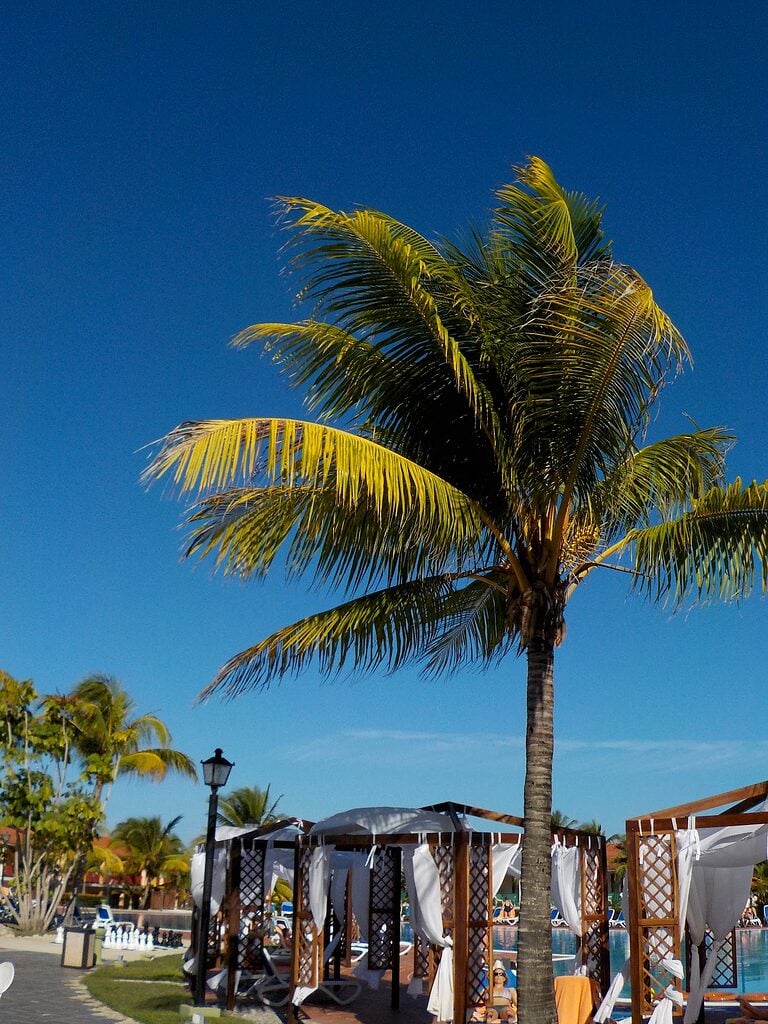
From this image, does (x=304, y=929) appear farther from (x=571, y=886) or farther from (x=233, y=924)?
(x=571, y=886)

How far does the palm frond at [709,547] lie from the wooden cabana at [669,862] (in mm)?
1973

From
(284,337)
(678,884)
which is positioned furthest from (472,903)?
(284,337)

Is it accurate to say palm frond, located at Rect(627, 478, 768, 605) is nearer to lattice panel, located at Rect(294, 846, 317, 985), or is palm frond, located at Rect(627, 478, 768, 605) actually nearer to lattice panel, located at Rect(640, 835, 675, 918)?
lattice panel, located at Rect(640, 835, 675, 918)

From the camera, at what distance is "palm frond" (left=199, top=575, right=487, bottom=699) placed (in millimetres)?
9164

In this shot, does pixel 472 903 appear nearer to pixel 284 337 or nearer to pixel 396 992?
pixel 396 992

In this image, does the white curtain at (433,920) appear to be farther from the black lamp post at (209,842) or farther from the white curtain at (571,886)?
the black lamp post at (209,842)

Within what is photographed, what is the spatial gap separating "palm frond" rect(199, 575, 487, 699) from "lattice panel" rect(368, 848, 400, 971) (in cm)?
553

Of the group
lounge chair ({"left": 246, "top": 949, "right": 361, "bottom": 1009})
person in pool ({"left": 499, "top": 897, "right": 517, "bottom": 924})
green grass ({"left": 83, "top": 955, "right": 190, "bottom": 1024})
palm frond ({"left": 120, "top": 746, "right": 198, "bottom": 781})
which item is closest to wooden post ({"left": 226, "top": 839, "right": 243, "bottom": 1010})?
lounge chair ({"left": 246, "top": 949, "right": 361, "bottom": 1009})

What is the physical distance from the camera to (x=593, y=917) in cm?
1159

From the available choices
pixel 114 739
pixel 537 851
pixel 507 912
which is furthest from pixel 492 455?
pixel 507 912

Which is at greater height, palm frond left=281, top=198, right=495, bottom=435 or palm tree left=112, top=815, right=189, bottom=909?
palm frond left=281, top=198, right=495, bottom=435

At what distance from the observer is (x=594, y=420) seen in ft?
26.8

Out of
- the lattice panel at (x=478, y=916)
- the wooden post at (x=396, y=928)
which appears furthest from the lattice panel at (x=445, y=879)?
the wooden post at (x=396, y=928)

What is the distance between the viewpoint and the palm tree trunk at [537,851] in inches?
300
